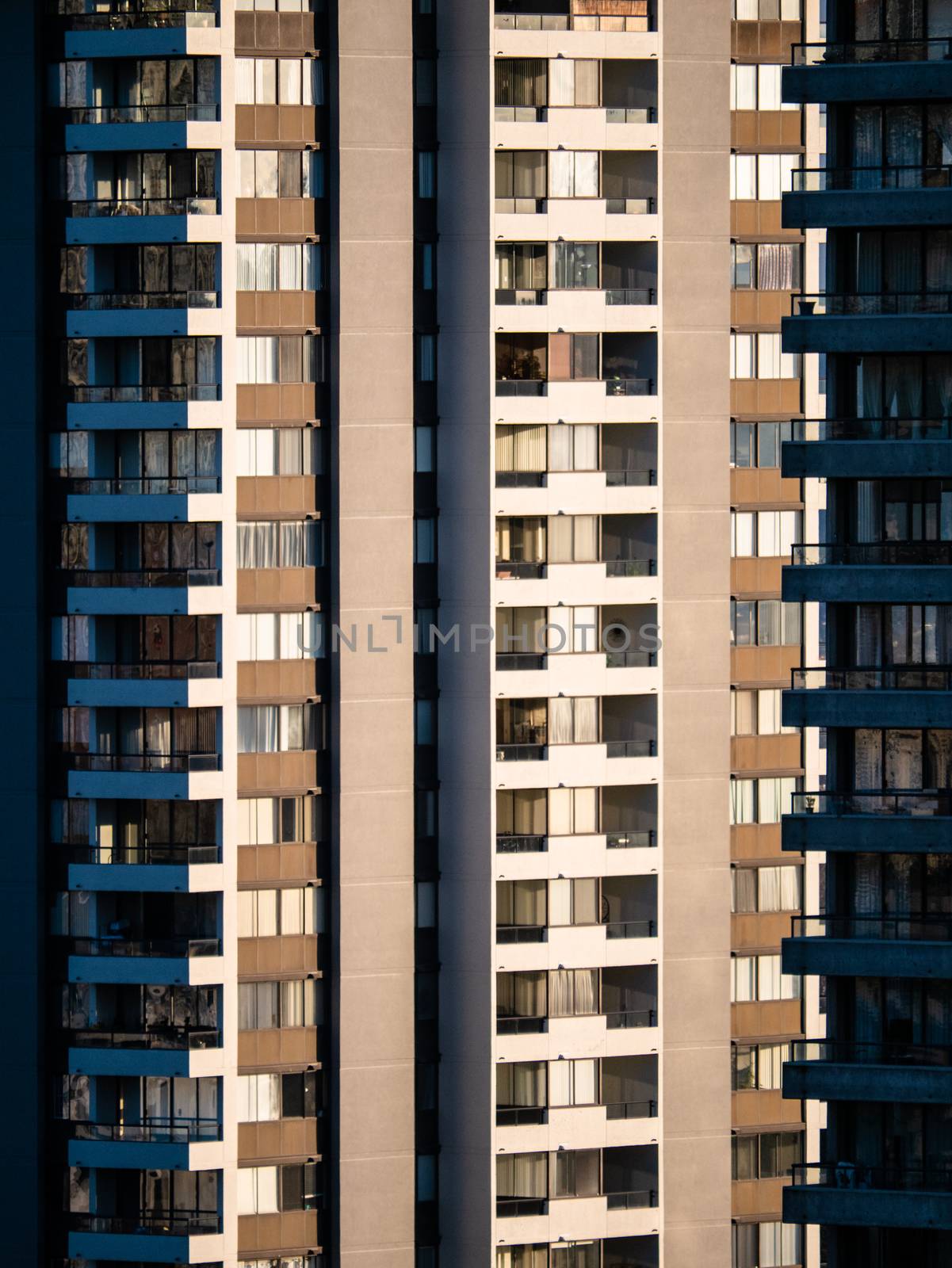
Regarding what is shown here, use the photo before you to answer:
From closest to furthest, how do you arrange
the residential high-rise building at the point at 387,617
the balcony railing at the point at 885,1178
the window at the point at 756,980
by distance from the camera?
1. the balcony railing at the point at 885,1178
2. the residential high-rise building at the point at 387,617
3. the window at the point at 756,980

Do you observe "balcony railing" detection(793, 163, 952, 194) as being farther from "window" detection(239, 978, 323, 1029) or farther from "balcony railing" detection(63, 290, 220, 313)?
"window" detection(239, 978, 323, 1029)

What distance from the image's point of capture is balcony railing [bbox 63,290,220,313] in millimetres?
30953

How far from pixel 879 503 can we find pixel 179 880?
15015 mm

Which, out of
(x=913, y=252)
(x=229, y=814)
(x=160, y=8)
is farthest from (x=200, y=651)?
(x=913, y=252)

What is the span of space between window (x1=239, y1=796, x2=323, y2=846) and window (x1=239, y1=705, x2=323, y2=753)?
38.8 inches

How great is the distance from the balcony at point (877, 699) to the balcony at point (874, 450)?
2.89 meters

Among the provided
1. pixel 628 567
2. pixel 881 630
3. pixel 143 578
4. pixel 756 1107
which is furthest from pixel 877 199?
pixel 756 1107

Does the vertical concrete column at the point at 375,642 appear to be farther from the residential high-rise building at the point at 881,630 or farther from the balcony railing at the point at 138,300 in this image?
the residential high-rise building at the point at 881,630

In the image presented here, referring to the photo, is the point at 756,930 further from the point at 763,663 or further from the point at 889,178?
the point at 889,178

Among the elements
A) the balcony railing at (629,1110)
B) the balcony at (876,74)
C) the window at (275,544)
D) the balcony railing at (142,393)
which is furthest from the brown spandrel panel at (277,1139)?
the balcony at (876,74)

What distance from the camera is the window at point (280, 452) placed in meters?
31.3

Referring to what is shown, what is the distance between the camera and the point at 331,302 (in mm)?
31031

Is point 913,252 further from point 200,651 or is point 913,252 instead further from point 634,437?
point 200,651

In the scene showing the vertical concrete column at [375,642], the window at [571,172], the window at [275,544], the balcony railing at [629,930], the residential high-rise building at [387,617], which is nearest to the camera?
the vertical concrete column at [375,642]
